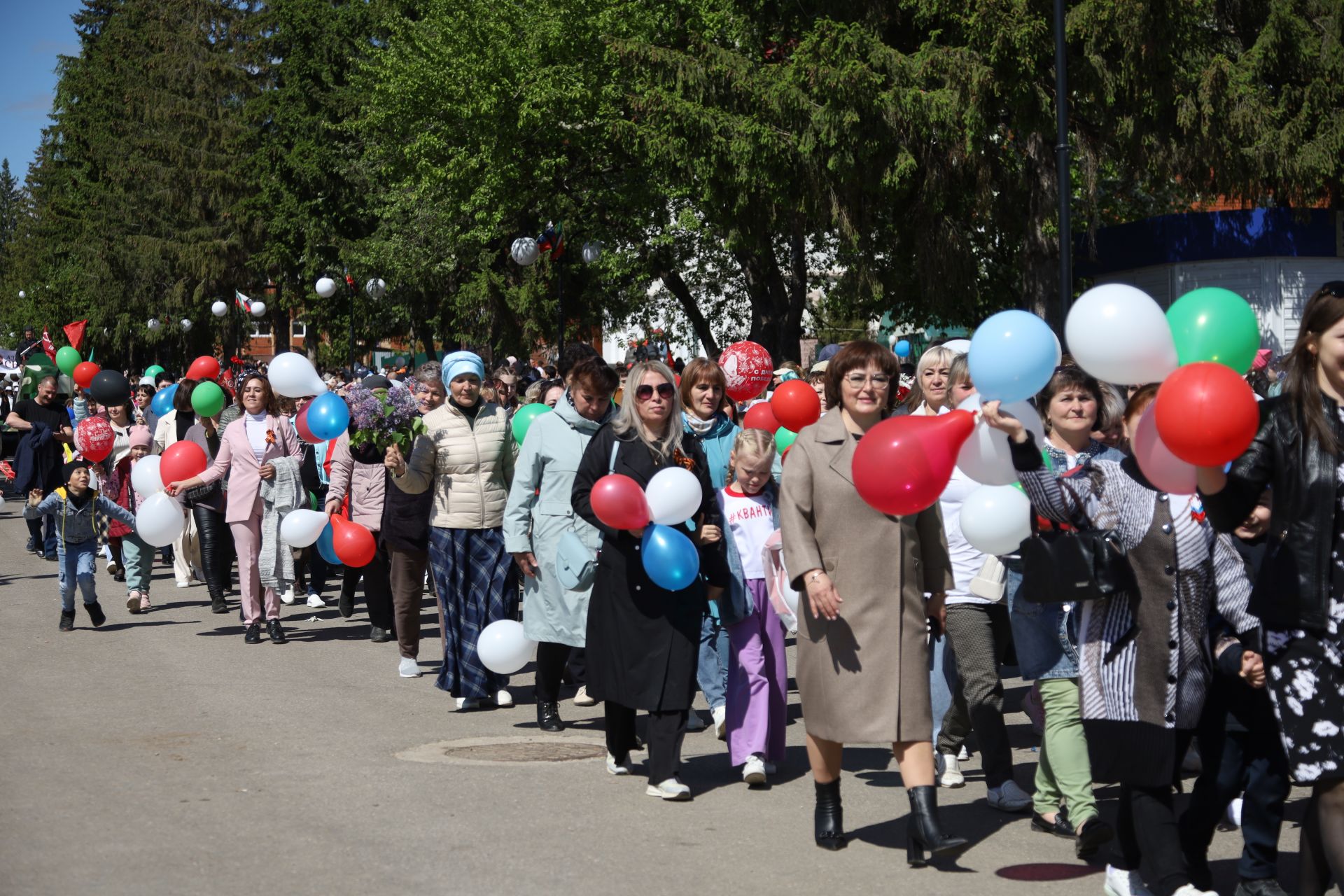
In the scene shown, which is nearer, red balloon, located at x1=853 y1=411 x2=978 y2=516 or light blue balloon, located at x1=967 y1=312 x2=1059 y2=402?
light blue balloon, located at x1=967 y1=312 x2=1059 y2=402

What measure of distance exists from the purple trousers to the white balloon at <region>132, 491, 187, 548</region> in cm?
590

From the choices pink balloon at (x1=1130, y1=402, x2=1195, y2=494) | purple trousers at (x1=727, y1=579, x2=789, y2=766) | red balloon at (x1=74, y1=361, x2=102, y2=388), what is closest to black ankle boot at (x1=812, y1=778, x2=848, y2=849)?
purple trousers at (x1=727, y1=579, x2=789, y2=766)

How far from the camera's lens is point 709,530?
23.5ft

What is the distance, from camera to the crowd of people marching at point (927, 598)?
14.6 ft

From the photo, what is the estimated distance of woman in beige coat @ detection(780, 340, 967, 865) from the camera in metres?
5.80

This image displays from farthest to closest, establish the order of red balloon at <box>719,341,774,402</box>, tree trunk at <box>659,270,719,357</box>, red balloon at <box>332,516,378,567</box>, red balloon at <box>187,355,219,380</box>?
tree trunk at <box>659,270,719,357</box>, red balloon at <box>187,355,219,380</box>, red balloon at <box>719,341,774,402</box>, red balloon at <box>332,516,378,567</box>

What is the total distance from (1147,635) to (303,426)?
851 cm

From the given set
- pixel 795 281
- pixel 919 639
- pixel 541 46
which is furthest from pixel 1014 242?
pixel 919 639

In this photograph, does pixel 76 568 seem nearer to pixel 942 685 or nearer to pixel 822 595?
pixel 942 685

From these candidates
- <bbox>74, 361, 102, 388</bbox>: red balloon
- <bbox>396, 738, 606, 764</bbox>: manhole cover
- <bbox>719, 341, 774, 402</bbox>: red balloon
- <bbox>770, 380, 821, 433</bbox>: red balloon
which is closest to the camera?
<bbox>396, 738, 606, 764</bbox>: manhole cover

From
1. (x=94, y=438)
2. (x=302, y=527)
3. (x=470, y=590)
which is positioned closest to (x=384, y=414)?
(x=470, y=590)

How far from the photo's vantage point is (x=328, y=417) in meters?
10.9

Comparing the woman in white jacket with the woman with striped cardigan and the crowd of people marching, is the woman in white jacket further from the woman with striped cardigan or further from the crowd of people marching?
the woman with striped cardigan

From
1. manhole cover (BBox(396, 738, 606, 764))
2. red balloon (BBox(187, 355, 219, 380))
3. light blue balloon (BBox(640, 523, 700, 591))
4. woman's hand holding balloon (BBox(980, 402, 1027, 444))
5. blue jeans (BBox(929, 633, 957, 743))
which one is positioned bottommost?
manhole cover (BBox(396, 738, 606, 764))
